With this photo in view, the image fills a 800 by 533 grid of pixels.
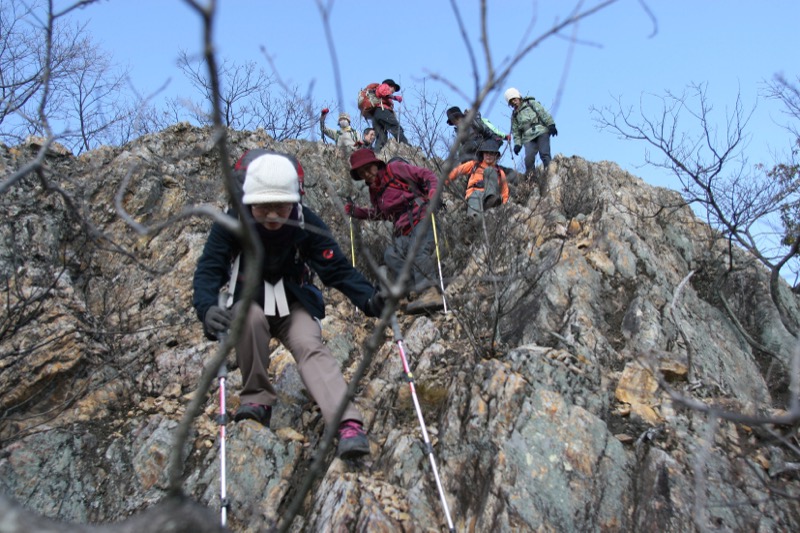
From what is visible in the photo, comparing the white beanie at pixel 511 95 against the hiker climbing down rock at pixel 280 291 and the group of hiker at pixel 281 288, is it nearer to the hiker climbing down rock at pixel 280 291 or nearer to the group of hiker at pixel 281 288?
the group of hiker at pixel 281 288

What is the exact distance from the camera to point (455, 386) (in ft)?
18.8

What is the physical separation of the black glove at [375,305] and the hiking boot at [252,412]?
45.4 inches

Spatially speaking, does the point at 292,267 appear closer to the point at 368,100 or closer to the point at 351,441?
the point at 351,441

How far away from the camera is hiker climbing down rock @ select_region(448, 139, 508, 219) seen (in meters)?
9.08

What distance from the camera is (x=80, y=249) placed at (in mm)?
8289

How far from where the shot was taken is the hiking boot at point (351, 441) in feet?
15.4

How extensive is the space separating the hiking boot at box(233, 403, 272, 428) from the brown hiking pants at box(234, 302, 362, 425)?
0.04 meters

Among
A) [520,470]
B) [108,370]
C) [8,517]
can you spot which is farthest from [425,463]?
[8,517]

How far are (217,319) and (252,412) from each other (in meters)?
0.95

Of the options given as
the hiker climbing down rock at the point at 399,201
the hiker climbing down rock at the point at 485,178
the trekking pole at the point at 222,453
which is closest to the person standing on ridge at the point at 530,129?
the hiker climbing down rock at the point at 485,178

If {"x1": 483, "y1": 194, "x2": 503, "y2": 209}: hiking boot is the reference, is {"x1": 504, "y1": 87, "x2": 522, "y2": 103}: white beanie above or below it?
above

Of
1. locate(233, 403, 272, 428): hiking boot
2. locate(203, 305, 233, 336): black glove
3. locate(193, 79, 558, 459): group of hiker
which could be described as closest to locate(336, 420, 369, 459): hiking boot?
locate(193, 79, 558, 459): group of hiker

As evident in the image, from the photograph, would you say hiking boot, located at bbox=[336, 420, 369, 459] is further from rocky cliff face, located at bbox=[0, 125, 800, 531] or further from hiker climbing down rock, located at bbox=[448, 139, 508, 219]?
hiker climbing down rock, located at bbox=[448, 139, 508, 219]

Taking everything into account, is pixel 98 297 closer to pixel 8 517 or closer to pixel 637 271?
pixel 637 271
